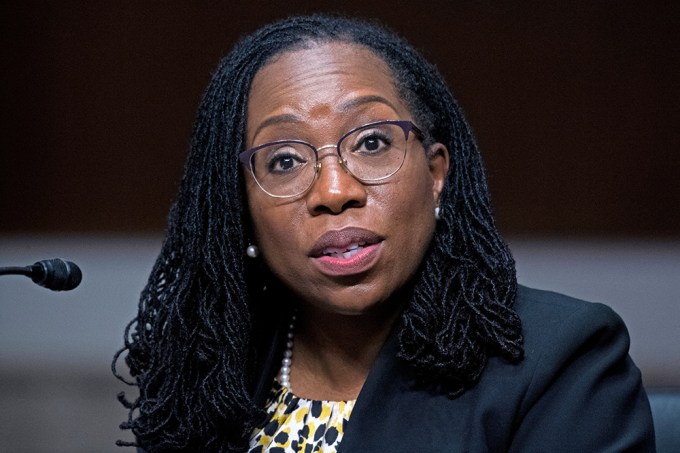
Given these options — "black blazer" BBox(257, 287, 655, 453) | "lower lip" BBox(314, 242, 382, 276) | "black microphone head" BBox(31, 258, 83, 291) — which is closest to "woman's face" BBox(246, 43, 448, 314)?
"lower lip" BBox(314, 242, 382, 276)

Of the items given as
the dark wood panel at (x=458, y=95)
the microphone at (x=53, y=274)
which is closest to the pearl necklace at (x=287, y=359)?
the microphone at (x=53, y=274)

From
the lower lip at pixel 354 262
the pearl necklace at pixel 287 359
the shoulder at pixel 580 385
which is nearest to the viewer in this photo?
the shoulder at pixel 580 385

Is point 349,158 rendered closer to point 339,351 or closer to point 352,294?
point 352,294

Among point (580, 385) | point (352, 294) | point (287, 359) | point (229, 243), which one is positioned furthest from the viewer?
point (287, 359)

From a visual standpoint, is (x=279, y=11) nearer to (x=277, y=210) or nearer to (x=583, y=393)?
(x=277, y=210)

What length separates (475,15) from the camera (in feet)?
12.6

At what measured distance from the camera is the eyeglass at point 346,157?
183cm

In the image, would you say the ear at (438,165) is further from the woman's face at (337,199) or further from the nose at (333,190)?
the nose at (333,190)

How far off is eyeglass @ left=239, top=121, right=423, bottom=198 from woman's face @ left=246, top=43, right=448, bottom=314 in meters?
0.01

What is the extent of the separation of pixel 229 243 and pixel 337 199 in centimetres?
28

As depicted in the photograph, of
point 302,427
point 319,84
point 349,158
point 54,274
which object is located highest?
point 319,84

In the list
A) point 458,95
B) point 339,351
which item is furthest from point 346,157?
point 458,95

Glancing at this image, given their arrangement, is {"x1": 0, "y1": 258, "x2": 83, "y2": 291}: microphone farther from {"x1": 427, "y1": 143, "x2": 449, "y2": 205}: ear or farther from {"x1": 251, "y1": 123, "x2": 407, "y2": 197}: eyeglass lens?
{"x1": 427, "y1": 143, "x2": 449, "y2": 205}: ear

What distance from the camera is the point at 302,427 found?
201 centimetres
